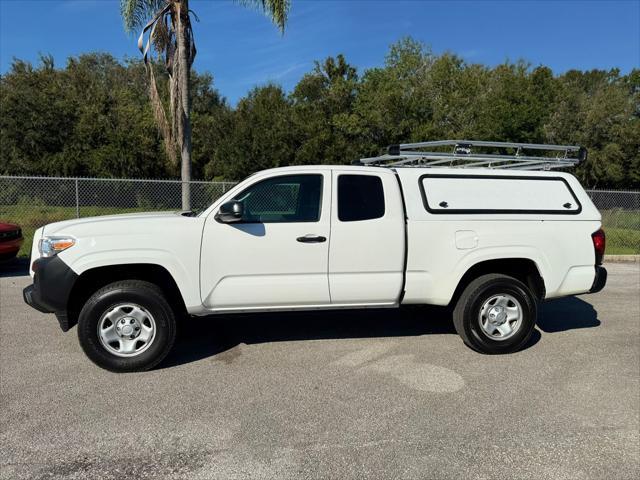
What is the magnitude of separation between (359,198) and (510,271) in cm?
197

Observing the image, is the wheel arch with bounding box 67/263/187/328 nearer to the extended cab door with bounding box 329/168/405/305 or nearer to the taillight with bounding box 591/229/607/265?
the extended cab door with bounding box 329/168/405/305

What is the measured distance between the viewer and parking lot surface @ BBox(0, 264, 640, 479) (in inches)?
118

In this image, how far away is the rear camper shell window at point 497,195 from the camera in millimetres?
4926

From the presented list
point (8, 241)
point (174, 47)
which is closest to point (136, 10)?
point (174, 47)

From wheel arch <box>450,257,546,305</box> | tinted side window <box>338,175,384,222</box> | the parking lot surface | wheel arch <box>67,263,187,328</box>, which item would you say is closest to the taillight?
wheel arch <box>450,257,546,305</box>

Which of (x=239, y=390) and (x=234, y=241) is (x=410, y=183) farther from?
(x=239, y=390)

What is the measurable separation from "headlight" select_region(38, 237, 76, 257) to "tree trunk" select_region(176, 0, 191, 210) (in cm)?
755

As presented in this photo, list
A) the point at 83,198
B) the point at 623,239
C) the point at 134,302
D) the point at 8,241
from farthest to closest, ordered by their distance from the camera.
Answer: the point at 623,239, the point at 83,198, the point at 8,241, the point at 134,302

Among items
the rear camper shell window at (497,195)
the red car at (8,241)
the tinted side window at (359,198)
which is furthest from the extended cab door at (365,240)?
the red car at (8,241)

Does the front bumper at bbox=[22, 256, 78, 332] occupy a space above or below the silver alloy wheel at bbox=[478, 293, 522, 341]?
above

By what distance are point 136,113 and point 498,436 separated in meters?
24.3

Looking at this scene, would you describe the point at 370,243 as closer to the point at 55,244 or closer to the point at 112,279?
the point at 112,279

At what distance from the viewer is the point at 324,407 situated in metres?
3.73

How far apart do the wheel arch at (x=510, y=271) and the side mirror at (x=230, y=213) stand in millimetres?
2408
